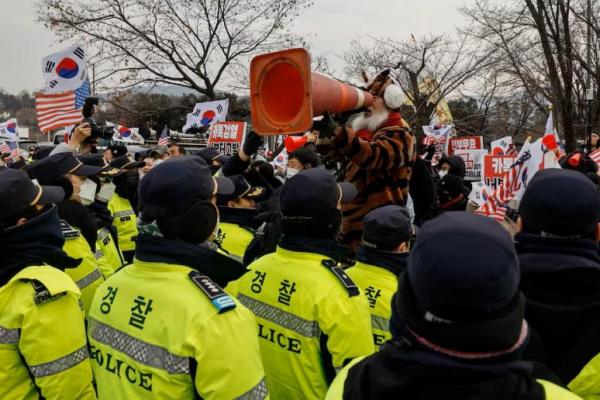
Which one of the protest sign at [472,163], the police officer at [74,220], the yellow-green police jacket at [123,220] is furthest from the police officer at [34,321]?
the protest sign at [472,163]

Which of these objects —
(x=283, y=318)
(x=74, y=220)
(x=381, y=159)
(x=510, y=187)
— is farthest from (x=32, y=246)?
(x=510, y=187)

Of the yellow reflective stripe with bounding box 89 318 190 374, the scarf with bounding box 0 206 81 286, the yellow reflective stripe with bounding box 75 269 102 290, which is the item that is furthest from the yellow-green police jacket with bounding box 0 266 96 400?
the yellow reflective stripe with bounding box 75 269 102 290

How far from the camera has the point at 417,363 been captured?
47.6 inches

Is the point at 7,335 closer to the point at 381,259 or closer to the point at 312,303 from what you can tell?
the point at 312,303

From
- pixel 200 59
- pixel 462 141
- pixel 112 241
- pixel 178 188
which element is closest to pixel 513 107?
pixel 462 141

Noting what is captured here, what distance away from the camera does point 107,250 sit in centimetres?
489

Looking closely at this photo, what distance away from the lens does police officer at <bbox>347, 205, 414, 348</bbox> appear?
2924 millimetres

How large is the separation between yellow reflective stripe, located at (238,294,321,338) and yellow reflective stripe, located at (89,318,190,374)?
0.71m

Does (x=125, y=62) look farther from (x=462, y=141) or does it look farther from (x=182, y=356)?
(x=182, y=356)

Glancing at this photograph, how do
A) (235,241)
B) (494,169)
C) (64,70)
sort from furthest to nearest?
1. (64,70)
2. (494,169)
3. (235,241)

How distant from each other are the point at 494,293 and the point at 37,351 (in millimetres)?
1891

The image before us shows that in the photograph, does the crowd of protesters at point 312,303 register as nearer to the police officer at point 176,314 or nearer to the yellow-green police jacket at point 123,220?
the police officer at point 176,314

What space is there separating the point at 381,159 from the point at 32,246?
6.86ft

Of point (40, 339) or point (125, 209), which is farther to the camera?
point (125, 209)
